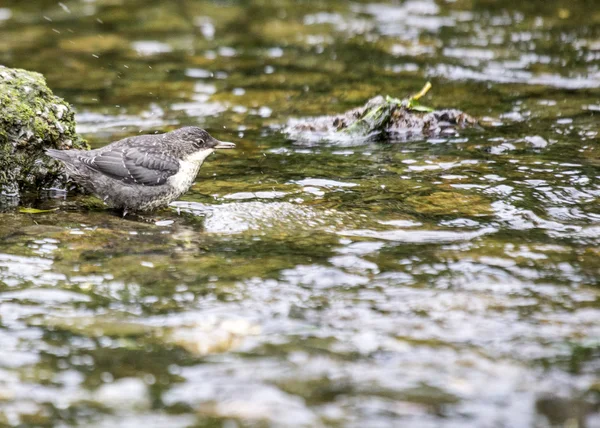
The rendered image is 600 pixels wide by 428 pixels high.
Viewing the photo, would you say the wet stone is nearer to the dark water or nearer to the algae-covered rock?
the dark water

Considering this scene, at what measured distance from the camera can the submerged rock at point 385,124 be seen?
9367 millimetres

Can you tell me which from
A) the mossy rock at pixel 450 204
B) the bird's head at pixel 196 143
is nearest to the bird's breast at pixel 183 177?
the bird's head at pixel 196 143

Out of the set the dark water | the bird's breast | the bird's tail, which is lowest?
the dark water

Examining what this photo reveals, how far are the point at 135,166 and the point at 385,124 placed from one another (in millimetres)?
3393

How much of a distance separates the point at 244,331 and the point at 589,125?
20.5 ft

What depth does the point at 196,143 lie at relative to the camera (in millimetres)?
7480

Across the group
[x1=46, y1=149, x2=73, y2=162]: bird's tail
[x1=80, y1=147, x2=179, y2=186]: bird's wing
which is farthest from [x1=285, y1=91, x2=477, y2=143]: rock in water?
[x1=46, y1=149, x2=73, y2=162]: bird's tail

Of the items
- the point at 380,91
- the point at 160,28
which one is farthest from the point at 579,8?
the point at 160,28

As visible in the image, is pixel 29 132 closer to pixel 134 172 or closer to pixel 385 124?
pixel 134 172

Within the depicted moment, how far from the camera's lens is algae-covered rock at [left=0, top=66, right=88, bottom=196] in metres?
7.42

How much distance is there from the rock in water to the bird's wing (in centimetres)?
257

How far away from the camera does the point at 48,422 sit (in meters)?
4.00

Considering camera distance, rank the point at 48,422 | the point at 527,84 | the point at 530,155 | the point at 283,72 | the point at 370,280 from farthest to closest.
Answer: the point at 283,72, the point at 527,84, the point at 530,155, the point at 370,280, the point at 48,422

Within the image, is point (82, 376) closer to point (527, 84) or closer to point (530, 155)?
point (530, 155)
